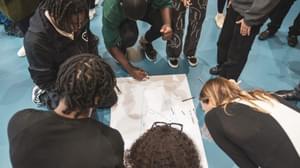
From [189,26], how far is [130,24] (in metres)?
0.38

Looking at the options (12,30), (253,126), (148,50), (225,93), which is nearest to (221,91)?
(225,93)

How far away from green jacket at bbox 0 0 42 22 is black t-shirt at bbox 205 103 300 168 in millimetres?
1259

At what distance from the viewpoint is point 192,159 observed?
99cm

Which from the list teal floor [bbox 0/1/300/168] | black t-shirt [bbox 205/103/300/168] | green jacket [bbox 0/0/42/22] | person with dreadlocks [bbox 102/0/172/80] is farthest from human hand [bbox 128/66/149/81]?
black t-shirt [bbox 205/103/300/168]

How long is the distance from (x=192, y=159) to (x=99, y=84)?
35cm

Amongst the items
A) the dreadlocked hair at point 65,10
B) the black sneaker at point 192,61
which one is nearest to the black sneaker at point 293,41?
the black sneaker at point 192,61

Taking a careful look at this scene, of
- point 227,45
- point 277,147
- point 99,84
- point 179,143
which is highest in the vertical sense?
point 99,84

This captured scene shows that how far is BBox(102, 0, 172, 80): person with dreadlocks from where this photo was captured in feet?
5.92

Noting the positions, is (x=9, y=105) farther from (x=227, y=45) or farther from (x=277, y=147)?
(x=277, y=147)

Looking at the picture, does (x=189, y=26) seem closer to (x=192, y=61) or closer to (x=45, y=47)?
(x=192, y=61)

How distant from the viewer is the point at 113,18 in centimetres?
189

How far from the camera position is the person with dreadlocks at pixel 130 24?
180cm

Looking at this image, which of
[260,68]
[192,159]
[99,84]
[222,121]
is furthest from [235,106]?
[260,68]

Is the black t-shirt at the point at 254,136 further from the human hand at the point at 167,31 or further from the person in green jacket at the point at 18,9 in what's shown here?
the person in green jacket at the point at 18,9
